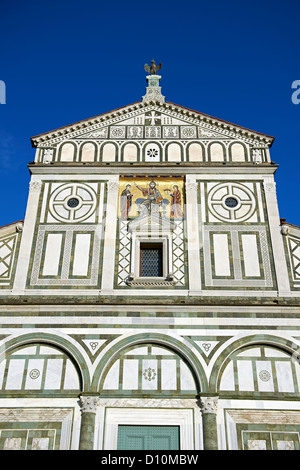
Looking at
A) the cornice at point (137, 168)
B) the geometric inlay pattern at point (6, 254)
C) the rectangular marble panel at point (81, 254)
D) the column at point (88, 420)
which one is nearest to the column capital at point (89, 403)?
the column at point (88, 420)

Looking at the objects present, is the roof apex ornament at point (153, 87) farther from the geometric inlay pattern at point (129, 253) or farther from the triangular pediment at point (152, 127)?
the geometric inlay pattern at point (129, 253)

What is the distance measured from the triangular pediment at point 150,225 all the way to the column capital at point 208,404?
15.3 feet

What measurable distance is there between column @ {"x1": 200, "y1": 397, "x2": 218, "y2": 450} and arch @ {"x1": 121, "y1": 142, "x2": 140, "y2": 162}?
290 inches

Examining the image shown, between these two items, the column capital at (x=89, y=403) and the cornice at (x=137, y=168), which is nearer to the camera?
the column capital at (x=89, y=403)

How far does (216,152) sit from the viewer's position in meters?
16.3

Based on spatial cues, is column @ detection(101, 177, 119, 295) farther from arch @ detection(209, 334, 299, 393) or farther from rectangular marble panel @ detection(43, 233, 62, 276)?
arch @ detection(209, 334, 299, 393)

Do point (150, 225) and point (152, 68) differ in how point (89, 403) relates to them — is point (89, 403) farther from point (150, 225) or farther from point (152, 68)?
point (152, 68)

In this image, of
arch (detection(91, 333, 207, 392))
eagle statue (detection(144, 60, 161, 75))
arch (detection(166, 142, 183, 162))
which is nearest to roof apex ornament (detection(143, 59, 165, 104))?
eagle statue (detection(144, 60, 161, 75))

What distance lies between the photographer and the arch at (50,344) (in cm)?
1286

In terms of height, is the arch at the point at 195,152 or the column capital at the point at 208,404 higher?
the arch at the point at 195,152

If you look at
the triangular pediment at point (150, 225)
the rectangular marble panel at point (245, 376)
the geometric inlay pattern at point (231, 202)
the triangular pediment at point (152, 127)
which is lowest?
the rectangular marble panel at point (245, 376)

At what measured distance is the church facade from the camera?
12.3 m

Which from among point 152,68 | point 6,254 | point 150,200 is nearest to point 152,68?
point 152,68

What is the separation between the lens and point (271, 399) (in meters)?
12.5
